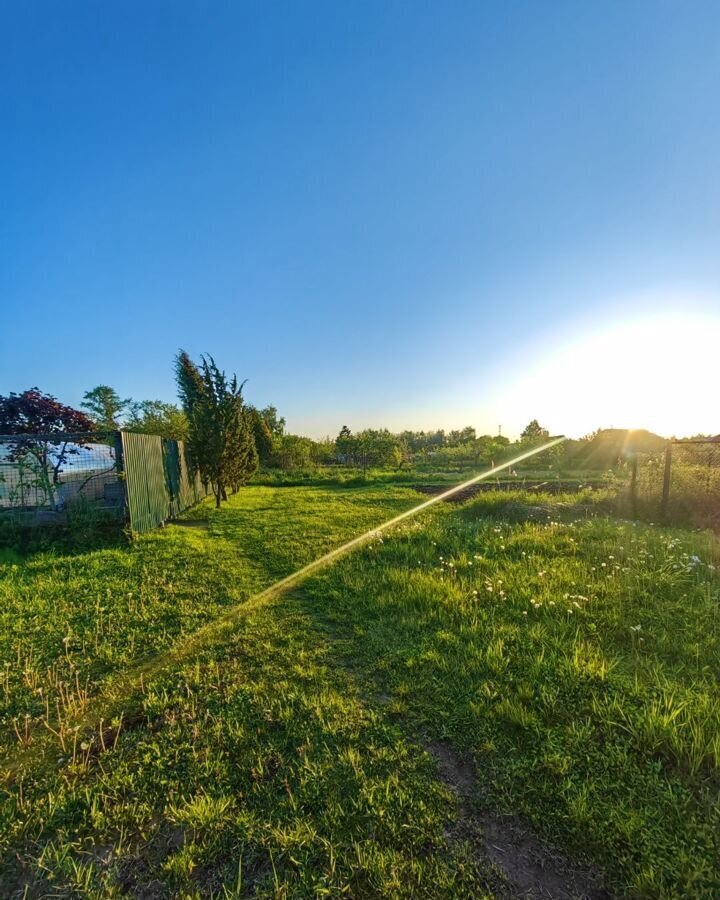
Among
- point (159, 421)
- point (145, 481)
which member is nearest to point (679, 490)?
point (145, 481)

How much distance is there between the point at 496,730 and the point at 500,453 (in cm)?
2470

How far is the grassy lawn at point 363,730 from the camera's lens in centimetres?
142

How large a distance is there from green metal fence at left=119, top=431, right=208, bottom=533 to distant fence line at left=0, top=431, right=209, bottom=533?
0.08ft

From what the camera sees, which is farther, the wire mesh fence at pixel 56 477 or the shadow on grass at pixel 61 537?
the wire mesh fence at pixel 56 477

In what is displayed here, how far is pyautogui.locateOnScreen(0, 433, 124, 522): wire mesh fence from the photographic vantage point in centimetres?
617

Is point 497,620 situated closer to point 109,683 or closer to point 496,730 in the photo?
point 496,730

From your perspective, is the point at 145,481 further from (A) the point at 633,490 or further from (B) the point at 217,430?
(A) the point at 633,490

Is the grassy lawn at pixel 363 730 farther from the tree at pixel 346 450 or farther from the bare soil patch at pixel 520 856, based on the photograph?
the tree at pixel 346 450

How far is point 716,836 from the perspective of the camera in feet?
4.66

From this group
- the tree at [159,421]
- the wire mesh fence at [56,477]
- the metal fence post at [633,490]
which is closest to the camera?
the wire mesh fence at [56,477]

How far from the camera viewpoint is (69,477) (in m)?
6.38

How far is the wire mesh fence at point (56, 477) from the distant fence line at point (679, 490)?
395 inches

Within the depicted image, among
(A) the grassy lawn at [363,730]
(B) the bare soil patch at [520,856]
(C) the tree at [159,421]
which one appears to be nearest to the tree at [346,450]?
(C) the tree at [159,421]

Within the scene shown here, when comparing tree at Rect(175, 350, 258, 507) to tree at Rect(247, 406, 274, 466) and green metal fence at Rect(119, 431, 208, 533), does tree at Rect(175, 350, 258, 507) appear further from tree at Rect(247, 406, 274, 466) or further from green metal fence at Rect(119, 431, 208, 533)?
tree at Rect(247, 406, 274, 466)
